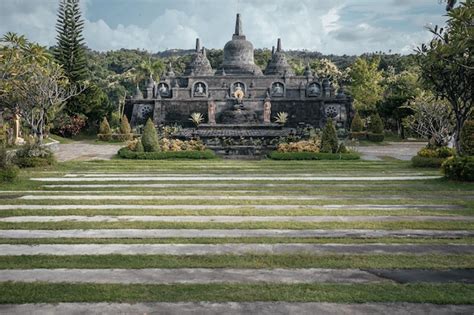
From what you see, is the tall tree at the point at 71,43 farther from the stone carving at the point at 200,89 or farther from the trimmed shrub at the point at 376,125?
the trimmed shrub at the point at 376,125

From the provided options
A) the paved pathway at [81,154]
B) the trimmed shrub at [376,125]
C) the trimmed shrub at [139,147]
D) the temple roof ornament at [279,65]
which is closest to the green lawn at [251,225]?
the trimmed shrub at [139,147]

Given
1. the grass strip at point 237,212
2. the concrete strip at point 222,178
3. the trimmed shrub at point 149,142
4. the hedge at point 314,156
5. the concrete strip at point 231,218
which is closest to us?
the concrete strip at point 231,218

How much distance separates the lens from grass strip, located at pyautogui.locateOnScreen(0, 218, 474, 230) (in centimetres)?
921

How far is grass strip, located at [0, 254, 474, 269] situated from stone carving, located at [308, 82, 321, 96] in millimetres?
41740

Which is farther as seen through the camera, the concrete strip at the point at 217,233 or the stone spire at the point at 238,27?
the stone spire at the point at 238,27

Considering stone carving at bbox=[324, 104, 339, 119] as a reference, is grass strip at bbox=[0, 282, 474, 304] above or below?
below

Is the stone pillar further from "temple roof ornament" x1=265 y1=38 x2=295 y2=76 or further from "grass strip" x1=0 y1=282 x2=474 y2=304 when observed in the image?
"temple roof ornament" x1=265 y1=38 x2=295 y2=76

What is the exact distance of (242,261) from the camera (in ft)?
23.2

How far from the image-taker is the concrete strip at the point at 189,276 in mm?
6316

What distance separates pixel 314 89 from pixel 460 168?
1334 inches

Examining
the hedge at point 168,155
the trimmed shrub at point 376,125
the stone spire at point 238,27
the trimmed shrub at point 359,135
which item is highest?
the stone spire at point 238,27

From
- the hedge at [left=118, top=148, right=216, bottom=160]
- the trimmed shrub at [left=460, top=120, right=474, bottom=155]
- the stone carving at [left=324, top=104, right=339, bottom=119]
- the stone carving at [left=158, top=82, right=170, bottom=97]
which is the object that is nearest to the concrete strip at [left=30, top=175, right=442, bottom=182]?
the trimmed shrub at [left=460, top=120, right=474, bottom=155]

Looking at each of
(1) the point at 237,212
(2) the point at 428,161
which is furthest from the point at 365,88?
(1) the point at 237,212

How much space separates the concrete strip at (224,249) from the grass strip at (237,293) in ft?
4.85
